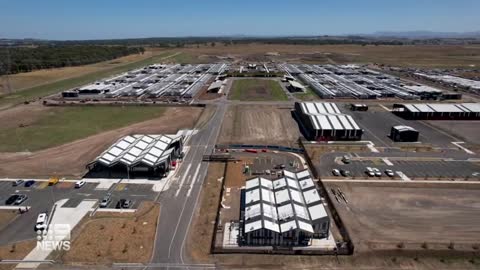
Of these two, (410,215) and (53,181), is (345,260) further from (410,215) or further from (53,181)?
(53,181)

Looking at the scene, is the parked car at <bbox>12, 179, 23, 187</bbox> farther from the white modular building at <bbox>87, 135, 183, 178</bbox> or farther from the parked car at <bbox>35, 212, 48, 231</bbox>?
the parked car at <bbox>35, 212, 48, 231</bbox>

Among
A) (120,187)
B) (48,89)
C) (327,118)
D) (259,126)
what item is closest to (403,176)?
(327,118)

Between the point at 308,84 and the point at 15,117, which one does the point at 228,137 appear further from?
the point at 308,84

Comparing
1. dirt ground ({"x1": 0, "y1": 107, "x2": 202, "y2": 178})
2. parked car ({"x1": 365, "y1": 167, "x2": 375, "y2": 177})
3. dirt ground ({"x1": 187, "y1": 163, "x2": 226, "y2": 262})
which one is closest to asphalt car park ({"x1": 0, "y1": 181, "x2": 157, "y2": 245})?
dirt ground ({"x1": 0, "y1": 107, "x2": 202, "y2": 178})

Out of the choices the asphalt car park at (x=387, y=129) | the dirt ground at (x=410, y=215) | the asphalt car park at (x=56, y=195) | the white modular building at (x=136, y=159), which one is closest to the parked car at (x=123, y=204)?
the asphalt car park at (x=56, y=195)

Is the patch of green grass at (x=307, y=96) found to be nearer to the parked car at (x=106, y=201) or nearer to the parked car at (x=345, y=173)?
the parked car at (x=345, y=173)

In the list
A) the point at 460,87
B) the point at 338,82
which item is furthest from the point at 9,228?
the point at 460,87

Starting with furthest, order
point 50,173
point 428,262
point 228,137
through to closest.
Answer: point 228,137 → point 50,173 → point 428,262
